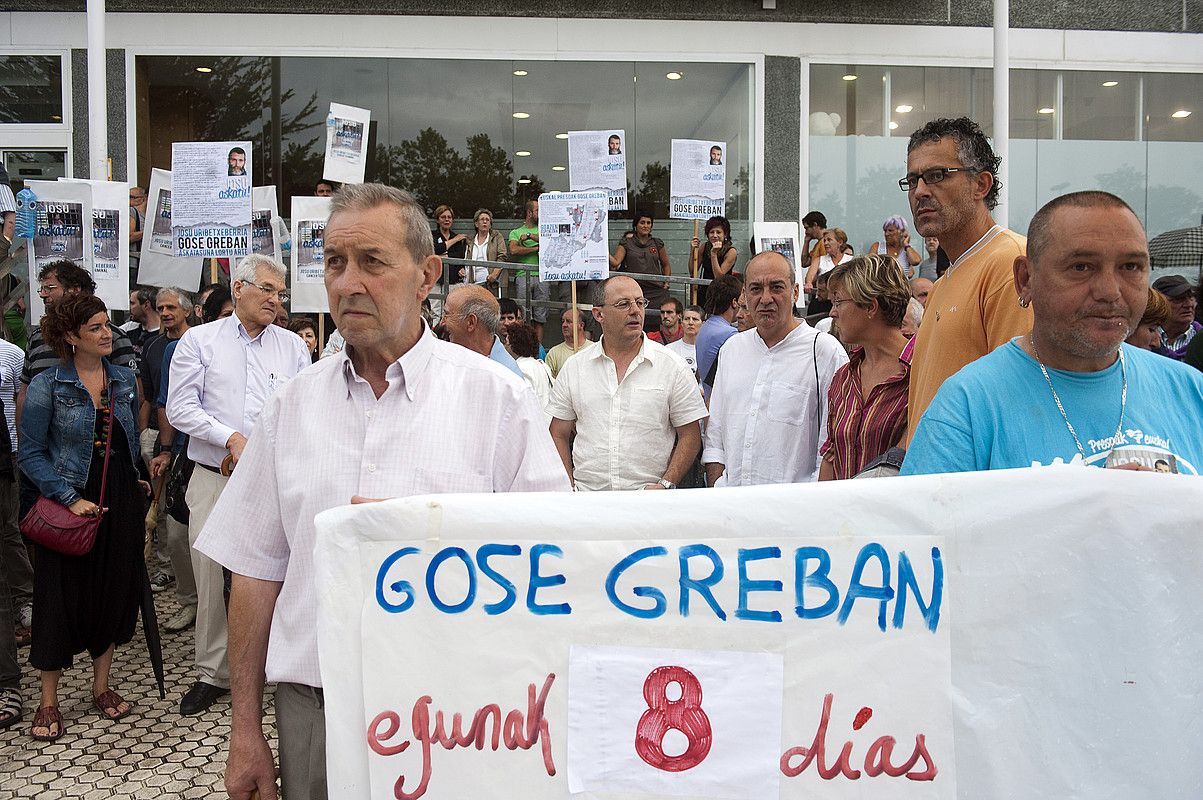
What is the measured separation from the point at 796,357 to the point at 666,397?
0.74 metres

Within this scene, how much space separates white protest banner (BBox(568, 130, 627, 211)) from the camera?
8898mm

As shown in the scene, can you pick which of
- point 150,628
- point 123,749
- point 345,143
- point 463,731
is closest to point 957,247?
point 463,731

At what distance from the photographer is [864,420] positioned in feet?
12.4

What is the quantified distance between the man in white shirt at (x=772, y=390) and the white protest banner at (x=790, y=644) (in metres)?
2.67

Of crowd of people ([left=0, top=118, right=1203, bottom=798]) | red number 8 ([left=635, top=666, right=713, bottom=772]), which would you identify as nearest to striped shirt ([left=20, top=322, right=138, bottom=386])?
crowd of people ([left=0, top=118, right=1203, bottom=798])

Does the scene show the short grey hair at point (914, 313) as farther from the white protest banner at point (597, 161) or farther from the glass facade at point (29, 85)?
the glass facade at point (29, 85)

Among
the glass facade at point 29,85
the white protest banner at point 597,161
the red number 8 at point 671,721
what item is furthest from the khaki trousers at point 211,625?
the glass facade at point 29,85

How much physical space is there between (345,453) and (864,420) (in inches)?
87.0

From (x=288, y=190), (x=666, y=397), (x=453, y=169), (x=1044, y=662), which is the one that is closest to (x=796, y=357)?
(x=666, y=397)

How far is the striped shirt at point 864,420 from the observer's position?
146 inches

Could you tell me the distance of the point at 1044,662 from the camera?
5.93ft

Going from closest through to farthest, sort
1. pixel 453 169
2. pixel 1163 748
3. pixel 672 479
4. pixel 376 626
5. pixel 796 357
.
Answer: pixel 1163 748, pixel 376 626, pixel 796 357, pixel 672 479, pixel 453 169

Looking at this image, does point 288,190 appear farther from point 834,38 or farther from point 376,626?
point 376,626

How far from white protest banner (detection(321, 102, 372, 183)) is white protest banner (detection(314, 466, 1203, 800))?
7374mm
